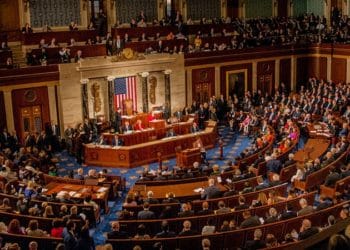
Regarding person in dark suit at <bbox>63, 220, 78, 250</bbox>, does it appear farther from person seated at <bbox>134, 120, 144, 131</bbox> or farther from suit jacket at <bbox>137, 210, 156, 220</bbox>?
person seated at <bbox>134, 120, 144, 131</bbox>

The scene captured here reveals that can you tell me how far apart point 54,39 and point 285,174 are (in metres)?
13.3

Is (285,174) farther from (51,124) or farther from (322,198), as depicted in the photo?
(51,124)

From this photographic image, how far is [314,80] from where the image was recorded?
97.1 ft

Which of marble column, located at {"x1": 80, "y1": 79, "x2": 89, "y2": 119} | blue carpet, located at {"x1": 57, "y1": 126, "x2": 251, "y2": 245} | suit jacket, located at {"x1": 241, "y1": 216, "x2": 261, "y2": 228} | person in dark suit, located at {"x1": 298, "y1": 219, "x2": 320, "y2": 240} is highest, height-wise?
marble column, located at {"x1": 80, "y1": 79, "x2": 89, "y2": 119}

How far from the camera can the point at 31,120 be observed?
22016mm

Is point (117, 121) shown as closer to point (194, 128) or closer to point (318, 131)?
point (194, 128)

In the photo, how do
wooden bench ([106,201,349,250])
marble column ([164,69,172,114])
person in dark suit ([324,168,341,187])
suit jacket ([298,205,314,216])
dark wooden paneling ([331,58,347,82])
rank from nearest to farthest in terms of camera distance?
wooden bench ([106,201,349,250]) → suit jacket ([298,205,314,216]) → person in dark suit ([324,168,341,187]) → marble column ([164,69,172,114]) → dark wooden paneling ([331,58,347,82])

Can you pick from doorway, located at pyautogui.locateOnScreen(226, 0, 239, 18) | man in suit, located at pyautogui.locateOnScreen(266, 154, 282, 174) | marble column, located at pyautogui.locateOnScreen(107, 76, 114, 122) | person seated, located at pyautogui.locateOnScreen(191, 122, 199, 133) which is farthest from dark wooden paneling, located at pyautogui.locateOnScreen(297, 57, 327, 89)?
man in suit, located at pyautogui.locateOnScreen(266, 154, 282, 174)

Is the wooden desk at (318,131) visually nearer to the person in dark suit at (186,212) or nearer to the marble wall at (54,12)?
the person in dark suit at (186,212)

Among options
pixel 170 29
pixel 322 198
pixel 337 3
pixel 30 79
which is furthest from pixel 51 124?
pixel 337 3

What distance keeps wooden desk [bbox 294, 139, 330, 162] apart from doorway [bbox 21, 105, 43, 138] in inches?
437

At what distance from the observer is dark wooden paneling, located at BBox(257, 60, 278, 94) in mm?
29375

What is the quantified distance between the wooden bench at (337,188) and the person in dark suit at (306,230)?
3.51m

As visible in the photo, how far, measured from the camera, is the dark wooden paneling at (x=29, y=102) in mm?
21594
